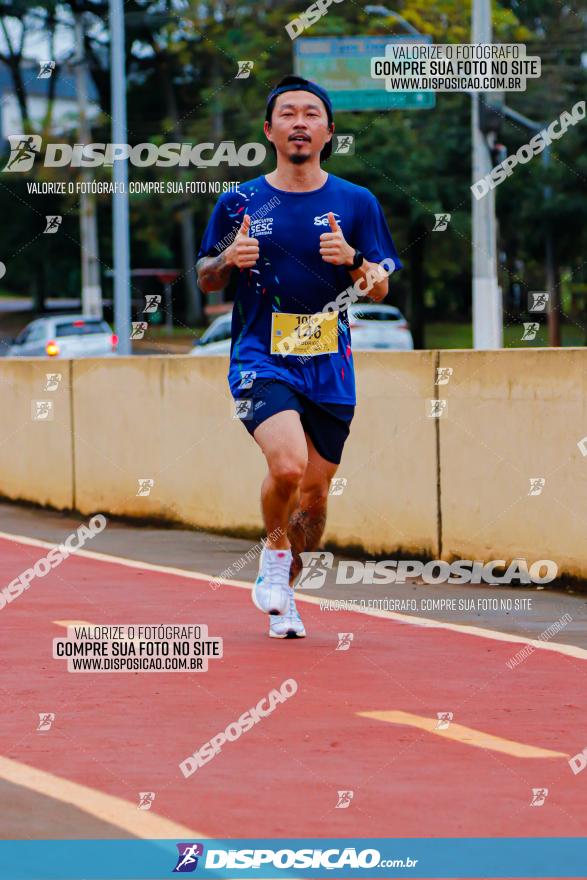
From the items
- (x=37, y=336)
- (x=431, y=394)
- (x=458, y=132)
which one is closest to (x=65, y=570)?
(x=431, y=394)

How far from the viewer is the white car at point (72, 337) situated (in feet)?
127

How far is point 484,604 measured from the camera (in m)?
9.23

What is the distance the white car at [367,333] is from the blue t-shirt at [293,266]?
84.4 ft

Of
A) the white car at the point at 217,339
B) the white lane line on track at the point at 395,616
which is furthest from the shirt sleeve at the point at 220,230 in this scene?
the white car at the point at 217,339

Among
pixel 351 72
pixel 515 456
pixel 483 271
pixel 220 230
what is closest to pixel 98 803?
pixel 220 230

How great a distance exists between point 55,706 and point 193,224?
54987 mm

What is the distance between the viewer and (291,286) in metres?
7.54

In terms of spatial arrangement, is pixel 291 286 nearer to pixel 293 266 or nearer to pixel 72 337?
pixel 293 266

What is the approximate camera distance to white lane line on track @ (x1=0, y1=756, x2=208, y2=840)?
4656 mm

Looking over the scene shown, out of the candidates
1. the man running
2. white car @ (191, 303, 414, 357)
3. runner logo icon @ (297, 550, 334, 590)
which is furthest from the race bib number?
white car @ (191, 303, 414, 357)

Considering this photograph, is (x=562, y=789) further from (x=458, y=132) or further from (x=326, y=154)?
(x=458, y=132)

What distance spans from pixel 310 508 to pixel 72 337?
3189 cm

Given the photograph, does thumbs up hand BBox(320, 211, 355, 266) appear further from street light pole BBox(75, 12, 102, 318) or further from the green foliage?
street light pole BBox(75, 12, 102, 318)

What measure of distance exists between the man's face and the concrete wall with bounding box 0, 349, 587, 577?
2375 millimetres
